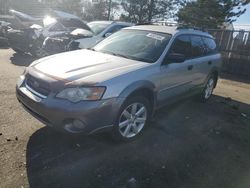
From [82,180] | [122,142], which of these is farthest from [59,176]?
[122,142]

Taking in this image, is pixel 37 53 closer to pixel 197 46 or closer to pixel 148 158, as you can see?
pixel 197 46

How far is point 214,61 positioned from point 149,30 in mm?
2263

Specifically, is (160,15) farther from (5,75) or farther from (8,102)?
(8,102)

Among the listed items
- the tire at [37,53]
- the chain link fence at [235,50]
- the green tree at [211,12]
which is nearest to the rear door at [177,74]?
the tire at [37,53]

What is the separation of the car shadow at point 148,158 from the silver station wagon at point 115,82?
37 cm

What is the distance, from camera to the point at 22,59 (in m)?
9.89

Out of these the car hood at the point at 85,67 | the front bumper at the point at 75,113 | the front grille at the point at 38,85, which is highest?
the car hood at the point at 85,67

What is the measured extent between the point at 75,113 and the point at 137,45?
6.46 ft

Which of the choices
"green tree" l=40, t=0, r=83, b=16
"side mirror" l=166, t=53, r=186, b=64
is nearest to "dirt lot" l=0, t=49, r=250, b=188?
"side mirror" l=166, t=53, r=186, b=64

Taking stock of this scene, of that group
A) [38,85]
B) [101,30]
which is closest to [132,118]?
[38,85]

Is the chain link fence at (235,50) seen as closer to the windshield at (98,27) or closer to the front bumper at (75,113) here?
the windshield at (98,27)

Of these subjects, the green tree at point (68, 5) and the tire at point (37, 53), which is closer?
the tire at point (37, 53)

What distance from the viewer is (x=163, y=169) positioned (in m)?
3.41

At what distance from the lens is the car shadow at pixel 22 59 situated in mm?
9009
